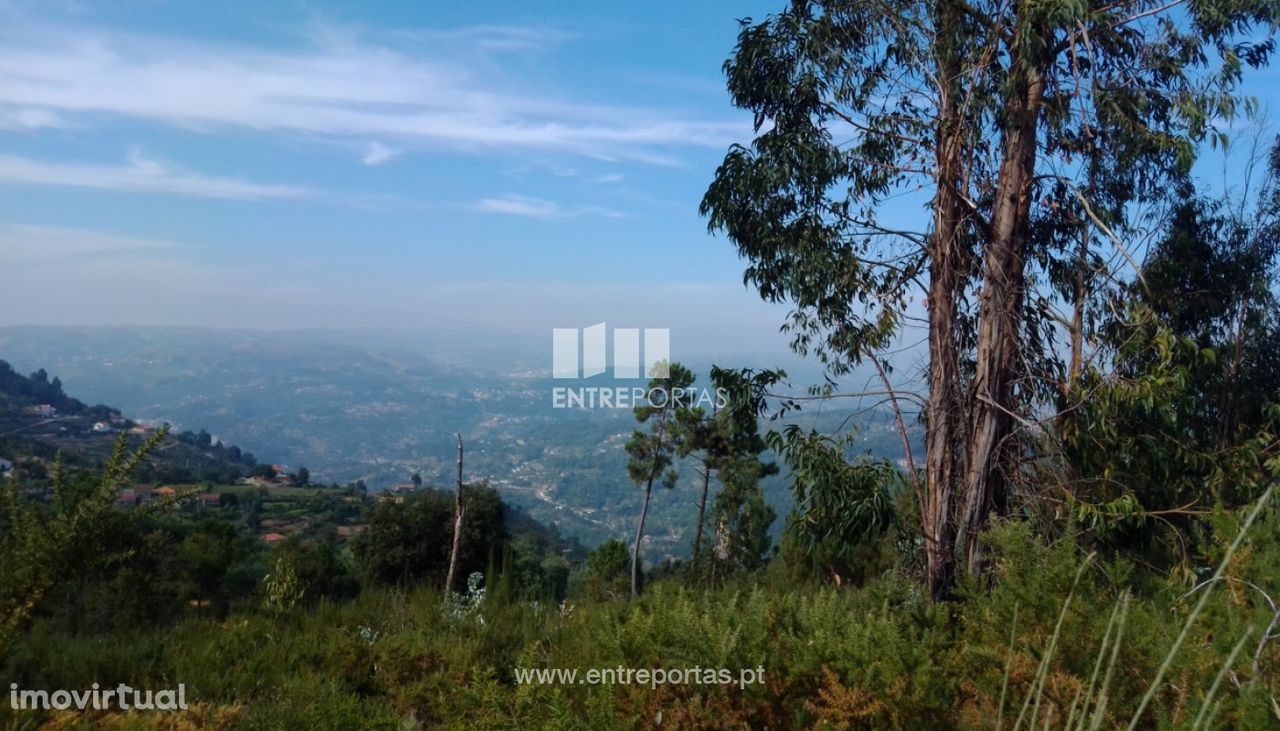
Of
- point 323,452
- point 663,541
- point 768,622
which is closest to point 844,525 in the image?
point 768,622

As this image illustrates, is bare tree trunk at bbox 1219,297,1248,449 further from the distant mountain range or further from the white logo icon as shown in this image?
the distant mountain range

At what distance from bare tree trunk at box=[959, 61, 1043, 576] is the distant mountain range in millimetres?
16044

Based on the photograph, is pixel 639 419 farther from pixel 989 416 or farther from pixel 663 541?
pixel 663 541

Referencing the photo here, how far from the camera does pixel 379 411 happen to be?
59344 mm

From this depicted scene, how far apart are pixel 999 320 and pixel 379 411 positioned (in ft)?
187

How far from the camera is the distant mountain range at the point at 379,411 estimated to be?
37000 millimetres

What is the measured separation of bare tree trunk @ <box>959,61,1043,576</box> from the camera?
6371mm

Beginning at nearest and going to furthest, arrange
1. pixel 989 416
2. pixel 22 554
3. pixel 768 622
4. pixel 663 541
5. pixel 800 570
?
1. pixel 22 554
2. pixel 768 622
3. pixel 989 416
4. pixel 800 570
5. pixel 663 541

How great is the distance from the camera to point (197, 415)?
52.4m

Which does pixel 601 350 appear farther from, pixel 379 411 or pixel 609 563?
pixel 379 411

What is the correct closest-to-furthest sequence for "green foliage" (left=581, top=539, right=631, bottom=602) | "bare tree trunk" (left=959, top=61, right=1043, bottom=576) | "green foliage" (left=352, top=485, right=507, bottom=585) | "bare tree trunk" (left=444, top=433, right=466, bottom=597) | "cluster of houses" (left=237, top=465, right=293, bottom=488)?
"bare tree trunk" (left=959, top=61, right=1043, bottom=576), "bare tree trunk" (left=444, top=433, right=466, bottom=597), "green foliage" (left=352, top=485, right=507, bottom=585), "green foliage" (left=581, top=539, right=631, bottom=602), "cluster of houses" (left=237, top=465, right=293, bottom=488)

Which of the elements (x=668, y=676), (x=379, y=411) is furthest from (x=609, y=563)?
(x=379, y=411)

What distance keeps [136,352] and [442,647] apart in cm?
7337

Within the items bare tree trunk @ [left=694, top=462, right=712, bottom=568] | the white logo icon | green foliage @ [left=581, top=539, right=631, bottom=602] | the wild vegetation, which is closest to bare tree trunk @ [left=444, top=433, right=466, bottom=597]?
the wild vegetation
